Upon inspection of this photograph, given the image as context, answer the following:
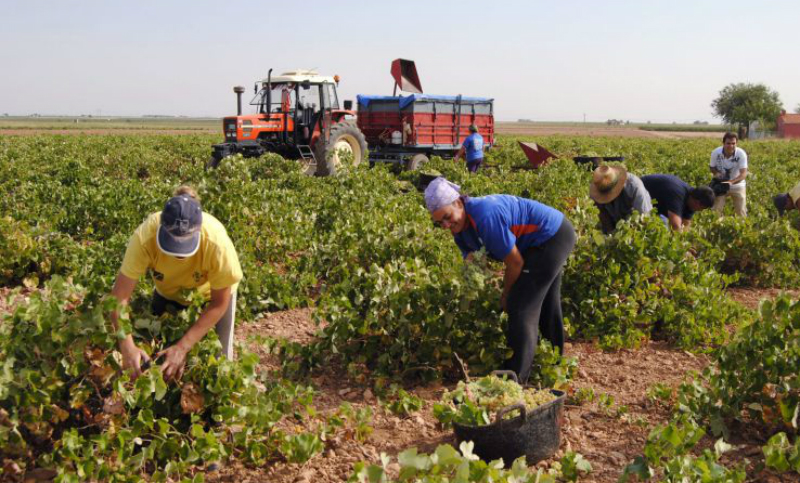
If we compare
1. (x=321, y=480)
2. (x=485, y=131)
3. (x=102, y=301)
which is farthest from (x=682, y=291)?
(x=485, y=131)

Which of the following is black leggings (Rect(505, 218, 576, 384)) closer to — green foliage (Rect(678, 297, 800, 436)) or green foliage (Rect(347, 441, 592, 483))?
green foliage (Rect(678, 297, 800, 436))

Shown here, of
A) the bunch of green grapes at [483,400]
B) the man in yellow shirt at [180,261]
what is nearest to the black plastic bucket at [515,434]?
the bunch of green grapes at [483,400]

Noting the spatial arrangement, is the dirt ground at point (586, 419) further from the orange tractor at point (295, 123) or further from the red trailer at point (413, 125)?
the red trailer at point (413, 125)

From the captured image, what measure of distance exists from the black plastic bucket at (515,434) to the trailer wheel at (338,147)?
11.1 m

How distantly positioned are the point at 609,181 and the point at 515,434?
131 inches

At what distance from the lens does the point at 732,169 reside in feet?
30.4

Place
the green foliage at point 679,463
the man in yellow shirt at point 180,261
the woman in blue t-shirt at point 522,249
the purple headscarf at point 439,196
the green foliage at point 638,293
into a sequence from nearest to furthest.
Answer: the green foliage at point 679,463
the man in yellow shirt at point 180,261
the purple headscarf at point 439,196
the woman in blue t-shirt at point 522,249
the green foliage at point 638,293

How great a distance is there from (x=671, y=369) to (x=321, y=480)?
2.87 meters

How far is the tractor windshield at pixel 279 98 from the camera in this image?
15.4 meters

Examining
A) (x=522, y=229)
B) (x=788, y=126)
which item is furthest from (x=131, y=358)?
(x=788, y=126)

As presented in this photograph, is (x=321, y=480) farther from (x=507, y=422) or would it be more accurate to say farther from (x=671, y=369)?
(x=671, y=369)

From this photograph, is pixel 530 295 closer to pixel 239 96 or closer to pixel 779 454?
pixel 779 454

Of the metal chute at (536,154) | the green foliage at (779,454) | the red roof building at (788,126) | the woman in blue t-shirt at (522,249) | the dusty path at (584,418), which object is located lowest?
the dusty path at (584,418)

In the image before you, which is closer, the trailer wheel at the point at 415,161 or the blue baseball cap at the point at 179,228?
the blue baseball cap at the point at 179,228
